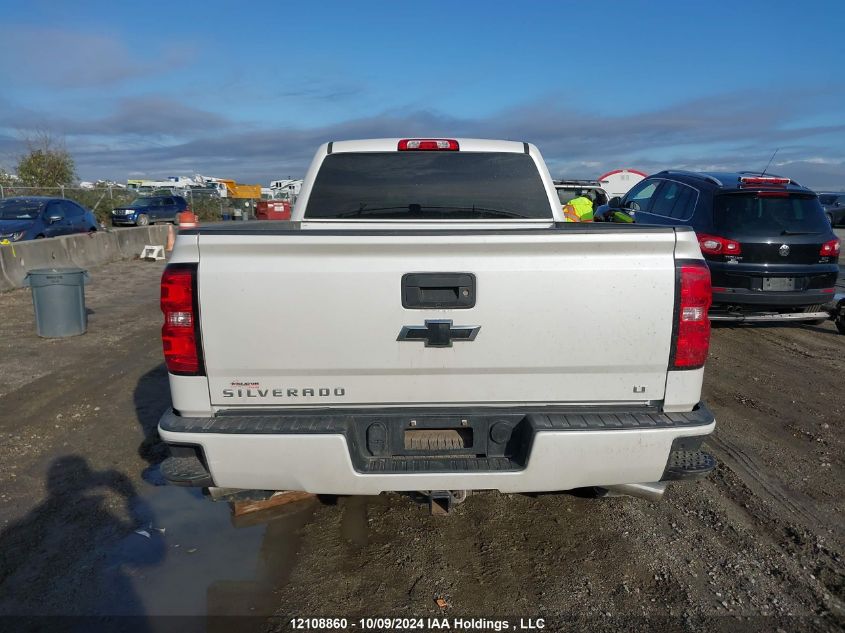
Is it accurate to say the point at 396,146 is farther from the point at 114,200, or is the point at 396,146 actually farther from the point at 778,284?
the point at 114,200

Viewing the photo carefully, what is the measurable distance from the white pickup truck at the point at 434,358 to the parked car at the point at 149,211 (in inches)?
1095

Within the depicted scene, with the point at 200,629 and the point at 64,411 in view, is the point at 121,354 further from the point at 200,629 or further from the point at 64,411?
the point at 200,629

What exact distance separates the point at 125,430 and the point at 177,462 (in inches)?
103

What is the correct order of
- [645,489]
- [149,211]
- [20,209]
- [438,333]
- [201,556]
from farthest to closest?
[149,211] < [20,209] < [201,556] < [645,489] < [438,333]

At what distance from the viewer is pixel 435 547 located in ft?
11.5

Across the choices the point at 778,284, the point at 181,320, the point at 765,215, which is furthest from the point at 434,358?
the point at 765,215

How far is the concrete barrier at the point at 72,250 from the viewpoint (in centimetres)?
1170

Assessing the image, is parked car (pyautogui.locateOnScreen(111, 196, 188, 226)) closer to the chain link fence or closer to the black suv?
the chain link fence

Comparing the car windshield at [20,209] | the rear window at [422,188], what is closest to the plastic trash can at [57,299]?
the rear window at [422,188]

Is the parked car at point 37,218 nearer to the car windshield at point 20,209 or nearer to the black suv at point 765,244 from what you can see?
the car windshield at point 20,209

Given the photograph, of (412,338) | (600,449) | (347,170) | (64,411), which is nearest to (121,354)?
(64,411)

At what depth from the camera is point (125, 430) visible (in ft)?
17.0

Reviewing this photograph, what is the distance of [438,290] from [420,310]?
121 mm

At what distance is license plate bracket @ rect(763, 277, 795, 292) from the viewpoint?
7.57 metres
